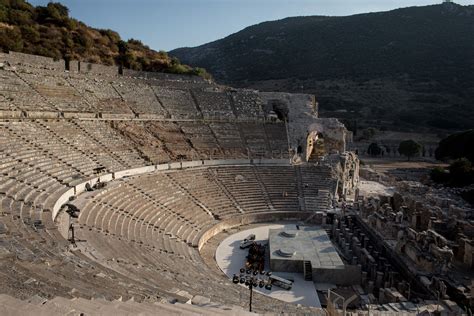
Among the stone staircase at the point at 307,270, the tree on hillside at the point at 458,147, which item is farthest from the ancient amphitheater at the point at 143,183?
the tree on hillside at the point at 458,147

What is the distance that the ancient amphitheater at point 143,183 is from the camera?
8.48 m

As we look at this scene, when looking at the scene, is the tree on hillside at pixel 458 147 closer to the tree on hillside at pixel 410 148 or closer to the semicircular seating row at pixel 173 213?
the tree on hillside at pixel 410 148

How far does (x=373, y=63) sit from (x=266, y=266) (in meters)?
83.9

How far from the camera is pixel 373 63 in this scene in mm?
91375

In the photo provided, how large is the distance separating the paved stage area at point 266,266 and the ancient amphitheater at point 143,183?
2.04 feet

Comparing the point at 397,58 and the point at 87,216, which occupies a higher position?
the point at 397,58

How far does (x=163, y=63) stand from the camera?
144 ft

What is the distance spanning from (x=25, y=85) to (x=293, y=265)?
18177 mm

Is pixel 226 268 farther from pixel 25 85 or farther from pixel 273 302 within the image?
pixel 25 85

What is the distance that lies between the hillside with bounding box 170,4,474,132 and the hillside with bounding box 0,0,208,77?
36061 millimetres

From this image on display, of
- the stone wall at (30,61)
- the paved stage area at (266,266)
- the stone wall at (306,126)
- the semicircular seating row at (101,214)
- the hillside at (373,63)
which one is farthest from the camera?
the hillside at (373,63)

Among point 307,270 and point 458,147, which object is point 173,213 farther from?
point 458,147

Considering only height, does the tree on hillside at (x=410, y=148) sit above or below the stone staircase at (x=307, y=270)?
above

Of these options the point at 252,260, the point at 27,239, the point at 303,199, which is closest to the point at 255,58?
the point at 303,199
